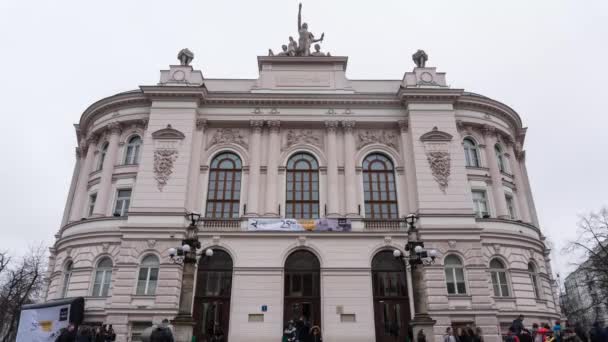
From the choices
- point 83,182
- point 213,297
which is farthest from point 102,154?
point 213,297

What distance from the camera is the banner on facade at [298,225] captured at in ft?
81.2

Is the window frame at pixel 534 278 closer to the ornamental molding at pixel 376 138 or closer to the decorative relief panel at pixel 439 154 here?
the decorative relief panel at pixel 439 154

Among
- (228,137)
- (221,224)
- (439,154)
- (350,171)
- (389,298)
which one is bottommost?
(389,298)

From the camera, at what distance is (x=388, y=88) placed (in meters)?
29.7

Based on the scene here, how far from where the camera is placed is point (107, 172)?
27391mm

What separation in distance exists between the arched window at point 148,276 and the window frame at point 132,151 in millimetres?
7138

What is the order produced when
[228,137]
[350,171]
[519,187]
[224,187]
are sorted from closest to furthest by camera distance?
[350,171] < [224,187] < [228,137] < [519,187]

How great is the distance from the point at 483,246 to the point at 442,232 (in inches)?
118

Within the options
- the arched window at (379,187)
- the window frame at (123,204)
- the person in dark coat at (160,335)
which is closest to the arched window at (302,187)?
the arched window at (379,187)

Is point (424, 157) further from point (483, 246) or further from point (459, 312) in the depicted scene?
point (459, 312)

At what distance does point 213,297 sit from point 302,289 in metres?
5.09

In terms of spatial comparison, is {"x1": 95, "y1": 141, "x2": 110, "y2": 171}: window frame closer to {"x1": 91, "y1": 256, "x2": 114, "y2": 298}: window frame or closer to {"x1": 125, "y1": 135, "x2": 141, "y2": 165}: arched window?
{"x1": 125, "y1": 135, "x2": 141, "y2": 165}: arched window

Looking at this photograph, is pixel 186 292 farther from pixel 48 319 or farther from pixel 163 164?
pixel 48 319

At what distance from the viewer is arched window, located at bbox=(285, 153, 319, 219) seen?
2608 cm
